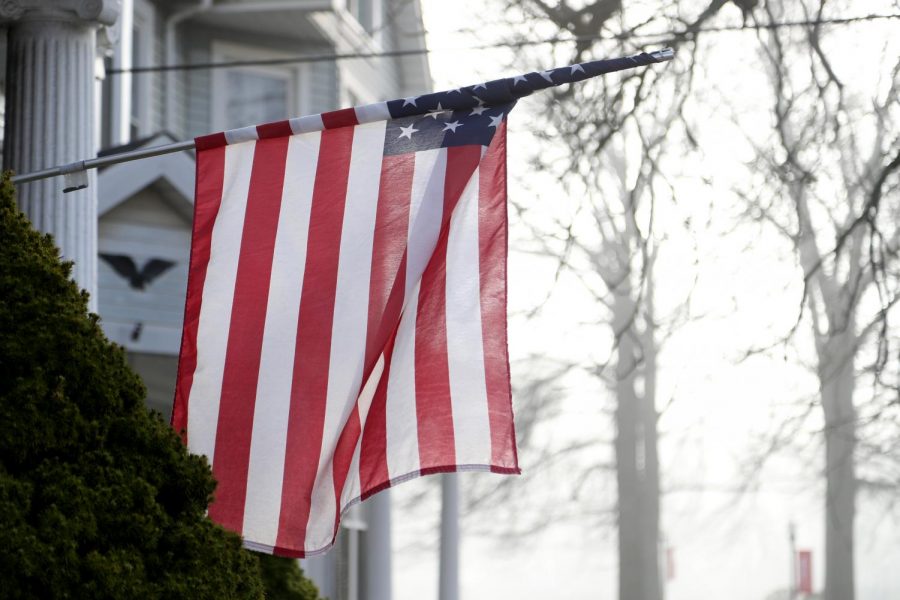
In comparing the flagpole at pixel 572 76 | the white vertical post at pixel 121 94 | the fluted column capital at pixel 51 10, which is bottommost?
the flagpole at pixel 572 76

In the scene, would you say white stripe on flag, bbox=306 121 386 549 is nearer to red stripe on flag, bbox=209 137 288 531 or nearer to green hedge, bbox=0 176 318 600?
red stripe on flag, bbox=209 137 288 531

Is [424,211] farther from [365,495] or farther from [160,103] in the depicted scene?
[160,103]

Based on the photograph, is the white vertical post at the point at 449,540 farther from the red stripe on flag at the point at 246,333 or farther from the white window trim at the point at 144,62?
the red stripe on flag at the point at 246,333

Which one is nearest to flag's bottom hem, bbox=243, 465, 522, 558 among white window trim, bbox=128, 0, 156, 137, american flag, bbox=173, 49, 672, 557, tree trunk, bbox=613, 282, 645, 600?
american flag, bbox=173, 49, 672, 557

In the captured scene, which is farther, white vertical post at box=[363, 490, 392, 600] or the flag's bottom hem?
white vertical post at box=[363, 490, 392, 600]

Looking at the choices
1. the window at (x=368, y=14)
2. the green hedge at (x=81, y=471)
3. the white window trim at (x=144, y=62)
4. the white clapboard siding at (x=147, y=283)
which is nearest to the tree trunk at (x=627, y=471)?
the window at (x=368, y=14)

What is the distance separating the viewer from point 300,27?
17609mm

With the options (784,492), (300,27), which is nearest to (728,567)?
(784,492)

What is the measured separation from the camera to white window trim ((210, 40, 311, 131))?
17531 mm

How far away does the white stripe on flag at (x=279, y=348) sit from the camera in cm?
575

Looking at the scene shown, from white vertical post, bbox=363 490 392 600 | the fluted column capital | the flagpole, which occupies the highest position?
the fluted column capital

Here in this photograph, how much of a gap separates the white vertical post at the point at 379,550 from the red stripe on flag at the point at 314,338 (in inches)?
289

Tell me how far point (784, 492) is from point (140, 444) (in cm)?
3129

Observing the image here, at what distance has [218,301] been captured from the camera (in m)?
5.96
